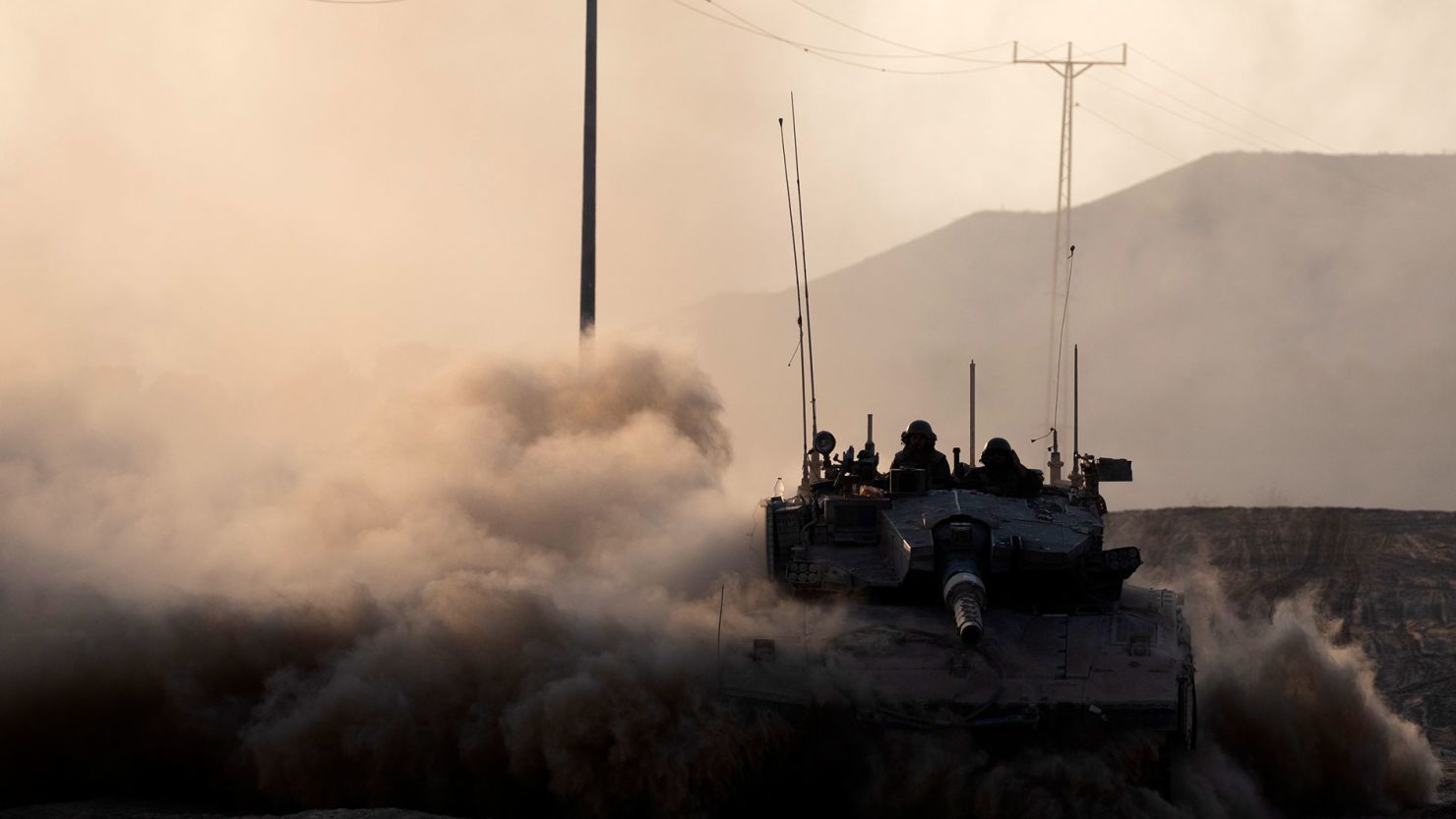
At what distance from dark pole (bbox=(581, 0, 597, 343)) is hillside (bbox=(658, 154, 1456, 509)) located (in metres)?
23.4

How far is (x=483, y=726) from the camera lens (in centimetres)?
1377

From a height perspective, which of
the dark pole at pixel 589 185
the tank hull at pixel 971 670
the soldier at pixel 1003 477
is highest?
Result: the dark pole at pixel 589 185

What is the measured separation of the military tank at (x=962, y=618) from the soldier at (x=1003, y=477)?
0.13 ft

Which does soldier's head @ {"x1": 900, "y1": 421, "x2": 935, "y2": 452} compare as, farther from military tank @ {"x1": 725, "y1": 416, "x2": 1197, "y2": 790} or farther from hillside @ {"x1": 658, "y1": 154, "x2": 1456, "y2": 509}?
hillside @ {"x1": 658, "y1": 154, "x2": 1456, "y2": 509}

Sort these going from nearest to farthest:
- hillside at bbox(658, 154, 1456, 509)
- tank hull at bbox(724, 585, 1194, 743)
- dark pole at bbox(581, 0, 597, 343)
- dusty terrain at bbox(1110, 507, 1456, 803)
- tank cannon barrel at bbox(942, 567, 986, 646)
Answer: tank cannon barrel at bbox(942, 567, 986, 646) < tank hull at bbox(724, 585, 1194, 743) < dusty terrain at bbox(1110, 507, 1456, 803) < dark pole at bbox(581, 0, 597, 343) < hillside at bbox(658, 154, 1456, 509)

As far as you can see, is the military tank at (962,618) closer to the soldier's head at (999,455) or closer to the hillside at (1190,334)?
the soldier's head at (999,455)

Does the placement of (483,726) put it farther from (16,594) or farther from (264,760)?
(16,594)

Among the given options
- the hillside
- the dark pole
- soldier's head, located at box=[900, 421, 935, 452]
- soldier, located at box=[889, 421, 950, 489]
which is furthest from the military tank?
the hillside

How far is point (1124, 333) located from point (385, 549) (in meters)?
53.3

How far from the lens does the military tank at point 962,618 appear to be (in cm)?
1359

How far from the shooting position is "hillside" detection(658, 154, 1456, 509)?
6097cm

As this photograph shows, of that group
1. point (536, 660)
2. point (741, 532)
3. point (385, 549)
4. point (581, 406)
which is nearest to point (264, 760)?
point (536, 660)

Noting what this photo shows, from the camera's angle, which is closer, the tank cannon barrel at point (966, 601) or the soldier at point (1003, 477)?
the tank cannon barrel at point (966, 601)

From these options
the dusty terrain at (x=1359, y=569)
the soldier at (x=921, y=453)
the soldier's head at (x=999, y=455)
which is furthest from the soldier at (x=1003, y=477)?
the dusty terrain at (x=1359, y=569)
